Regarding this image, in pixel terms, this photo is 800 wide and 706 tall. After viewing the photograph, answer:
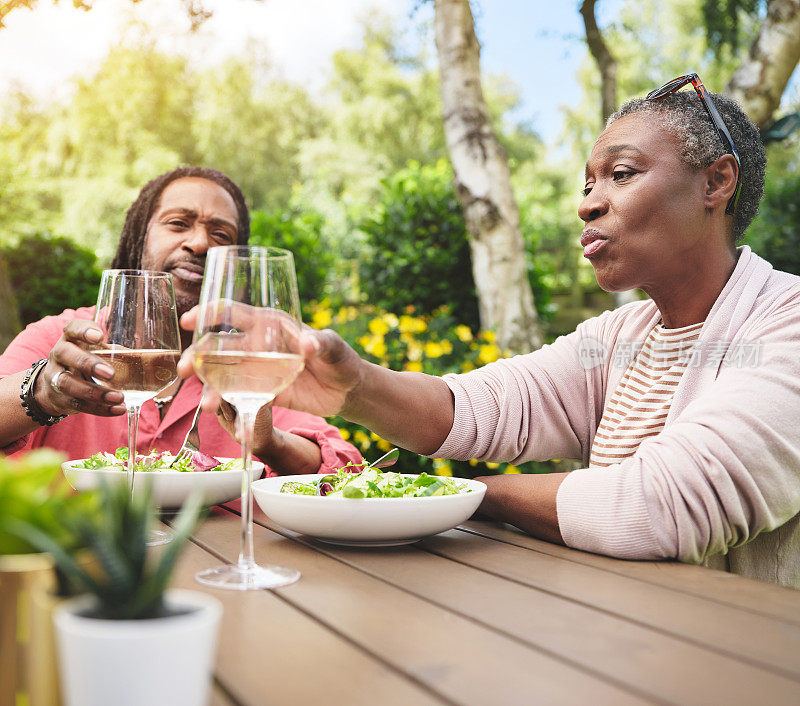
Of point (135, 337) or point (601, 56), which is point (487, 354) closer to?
point (601, 56)

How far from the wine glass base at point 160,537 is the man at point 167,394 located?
25 cm

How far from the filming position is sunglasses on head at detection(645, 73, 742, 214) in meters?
1.85

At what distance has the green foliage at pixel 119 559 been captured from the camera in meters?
0.48

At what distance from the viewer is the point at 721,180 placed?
1.87 m

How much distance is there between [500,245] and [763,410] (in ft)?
9.50

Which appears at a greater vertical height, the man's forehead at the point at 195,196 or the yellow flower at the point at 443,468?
the man's forehead at the point at 195,196

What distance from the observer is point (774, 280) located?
5.67 feet

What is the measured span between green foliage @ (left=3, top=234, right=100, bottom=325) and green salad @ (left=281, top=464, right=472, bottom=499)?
6649 mm

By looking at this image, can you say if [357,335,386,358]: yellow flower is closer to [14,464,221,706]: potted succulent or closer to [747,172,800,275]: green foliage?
[14,464,221,706]: potted succulent

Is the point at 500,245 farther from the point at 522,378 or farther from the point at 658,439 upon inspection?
the point at 658,439

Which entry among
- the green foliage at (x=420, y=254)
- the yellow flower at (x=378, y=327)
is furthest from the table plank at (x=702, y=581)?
the green foliage at (x=420, y=254)

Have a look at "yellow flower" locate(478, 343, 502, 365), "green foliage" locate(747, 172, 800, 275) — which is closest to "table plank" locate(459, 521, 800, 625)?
"yellow flower" locate(478, 343, 502, 365)

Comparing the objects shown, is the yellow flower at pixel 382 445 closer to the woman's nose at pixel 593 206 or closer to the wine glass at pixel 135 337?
the woman's nose at pixel 593 206

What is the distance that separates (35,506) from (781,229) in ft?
25.2
